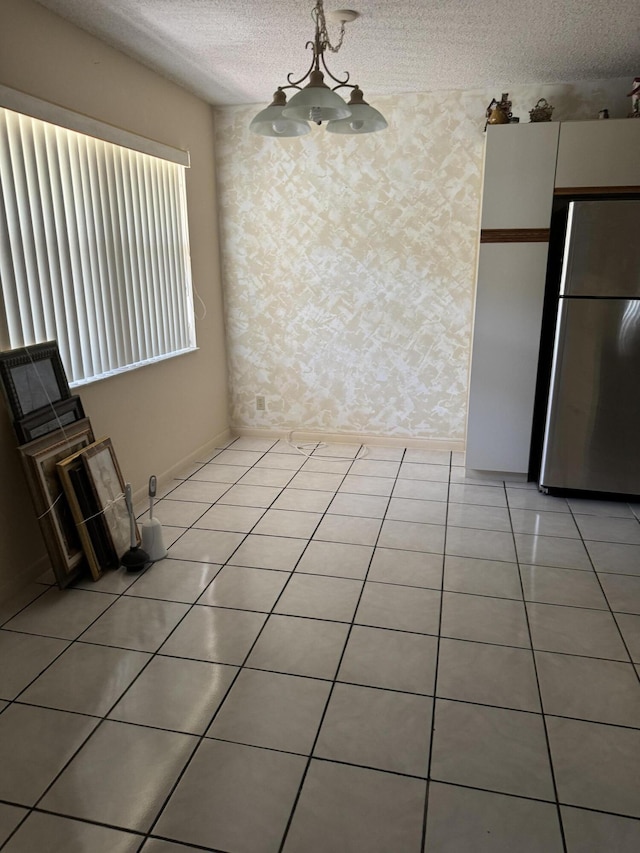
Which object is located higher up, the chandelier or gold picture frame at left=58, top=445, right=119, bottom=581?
the chandelier

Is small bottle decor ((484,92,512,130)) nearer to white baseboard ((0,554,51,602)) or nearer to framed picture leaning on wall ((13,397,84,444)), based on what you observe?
framed picture leaning on wall ((13,397,84,444))

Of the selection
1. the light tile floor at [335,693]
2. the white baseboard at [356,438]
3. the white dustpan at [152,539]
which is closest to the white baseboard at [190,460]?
the white baseboard at [356,438]

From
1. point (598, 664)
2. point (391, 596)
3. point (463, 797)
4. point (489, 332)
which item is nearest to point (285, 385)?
point (489, 332)

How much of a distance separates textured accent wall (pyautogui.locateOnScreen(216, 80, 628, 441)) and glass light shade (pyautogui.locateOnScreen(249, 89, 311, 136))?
1.73 meters

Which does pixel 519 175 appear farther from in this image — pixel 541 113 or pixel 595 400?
pixel 595 400

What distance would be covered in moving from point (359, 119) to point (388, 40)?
36.5 inches

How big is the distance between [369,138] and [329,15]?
1.44 m

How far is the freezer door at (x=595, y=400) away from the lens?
3.21 meters

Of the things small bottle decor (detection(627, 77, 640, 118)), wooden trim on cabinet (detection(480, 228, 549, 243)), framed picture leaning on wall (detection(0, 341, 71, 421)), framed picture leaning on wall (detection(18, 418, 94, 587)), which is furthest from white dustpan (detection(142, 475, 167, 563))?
small bottle decor (detection(627, 77, 640, 118))

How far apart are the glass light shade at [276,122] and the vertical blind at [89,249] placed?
95 centimetres

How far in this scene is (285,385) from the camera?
4570 millimetres

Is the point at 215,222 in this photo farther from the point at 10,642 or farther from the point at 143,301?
the point at 10,642

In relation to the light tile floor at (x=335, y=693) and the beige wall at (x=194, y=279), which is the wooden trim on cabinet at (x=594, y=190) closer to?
the light tile floor at (x=335, y=693)

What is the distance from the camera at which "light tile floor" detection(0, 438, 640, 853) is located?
1.50 m
